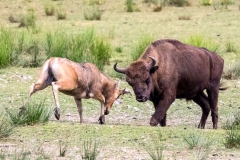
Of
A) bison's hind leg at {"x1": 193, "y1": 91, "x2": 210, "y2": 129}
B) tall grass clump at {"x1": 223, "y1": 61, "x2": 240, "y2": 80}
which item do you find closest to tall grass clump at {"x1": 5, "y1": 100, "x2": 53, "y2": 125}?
bison's hind leg at {"x1": 193, "y1": 91, "x2": 210, "y2": 129}

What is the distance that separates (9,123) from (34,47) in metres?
7.53

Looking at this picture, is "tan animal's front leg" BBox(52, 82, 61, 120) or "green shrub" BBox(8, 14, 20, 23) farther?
"green shrub" BBox(8, 14, 20, 23)

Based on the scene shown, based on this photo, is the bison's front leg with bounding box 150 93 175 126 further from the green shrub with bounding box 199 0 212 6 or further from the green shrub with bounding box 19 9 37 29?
the green shrub with bounding box 199 0 212 6

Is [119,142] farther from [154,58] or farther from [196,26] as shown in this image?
[196,26]

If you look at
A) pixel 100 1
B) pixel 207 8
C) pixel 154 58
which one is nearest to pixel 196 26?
pixel 207 8

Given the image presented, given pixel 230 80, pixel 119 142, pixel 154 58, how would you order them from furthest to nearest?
pixel 230 80
pixel 154 58
pixel 119 142

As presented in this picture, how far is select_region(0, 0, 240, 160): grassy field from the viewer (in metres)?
9.54

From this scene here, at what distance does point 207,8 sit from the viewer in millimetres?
28594

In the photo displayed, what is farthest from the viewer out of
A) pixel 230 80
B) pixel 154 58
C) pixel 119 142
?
pixel 230 80

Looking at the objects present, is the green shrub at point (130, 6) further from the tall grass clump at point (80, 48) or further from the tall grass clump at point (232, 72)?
the tall grass clump at point (232, 72)

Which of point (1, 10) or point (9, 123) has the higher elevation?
point (9, 123)

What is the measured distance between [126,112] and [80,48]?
392 cm

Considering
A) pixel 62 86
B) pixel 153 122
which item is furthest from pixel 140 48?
pixel 62 86

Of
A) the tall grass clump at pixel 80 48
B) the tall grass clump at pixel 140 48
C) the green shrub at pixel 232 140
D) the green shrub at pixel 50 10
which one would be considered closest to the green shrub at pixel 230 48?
the tall grass clump at pixel 140 48
